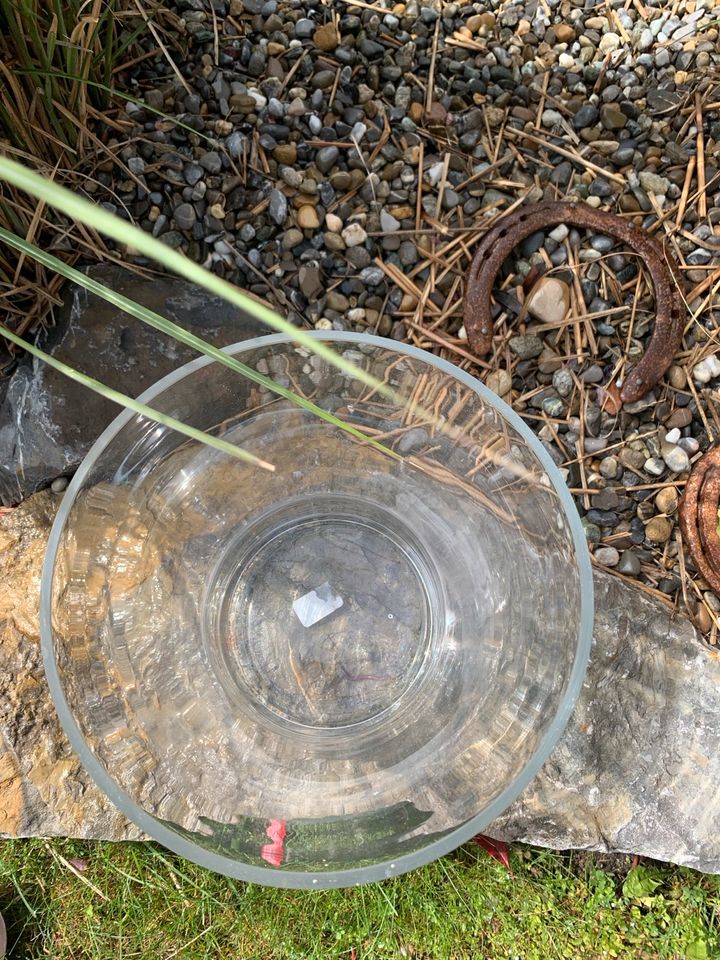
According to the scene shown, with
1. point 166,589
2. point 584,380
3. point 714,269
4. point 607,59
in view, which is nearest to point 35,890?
point 166,589

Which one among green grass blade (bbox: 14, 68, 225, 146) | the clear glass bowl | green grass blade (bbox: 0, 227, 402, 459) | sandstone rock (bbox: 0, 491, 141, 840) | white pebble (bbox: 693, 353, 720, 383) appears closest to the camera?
green grass blade (bbox: 0, 227, 402, 459)

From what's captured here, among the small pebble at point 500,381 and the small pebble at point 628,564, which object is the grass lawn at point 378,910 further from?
the small pebble at point 500,381

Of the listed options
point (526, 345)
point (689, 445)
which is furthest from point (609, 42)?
point (689, 445)

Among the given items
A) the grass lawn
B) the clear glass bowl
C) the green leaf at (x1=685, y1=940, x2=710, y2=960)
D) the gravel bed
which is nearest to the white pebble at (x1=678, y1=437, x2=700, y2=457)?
the gravel bed

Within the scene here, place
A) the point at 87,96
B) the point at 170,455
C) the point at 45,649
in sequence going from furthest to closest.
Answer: the point at 87,96 → the point at 170,455 → the point at 45,649

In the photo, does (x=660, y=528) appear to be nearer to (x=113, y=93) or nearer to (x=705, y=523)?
(x=705, y=523)

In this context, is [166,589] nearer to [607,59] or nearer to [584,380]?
[584,380]

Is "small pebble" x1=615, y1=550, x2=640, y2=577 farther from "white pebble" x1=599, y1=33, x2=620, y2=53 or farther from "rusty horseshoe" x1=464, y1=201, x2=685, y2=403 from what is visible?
"white pebble" x1=599, y1=33, x2=620, y2=53

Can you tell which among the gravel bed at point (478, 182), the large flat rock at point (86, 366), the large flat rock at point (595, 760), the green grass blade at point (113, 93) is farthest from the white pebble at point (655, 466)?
the green grass blade at point (113, 93)
